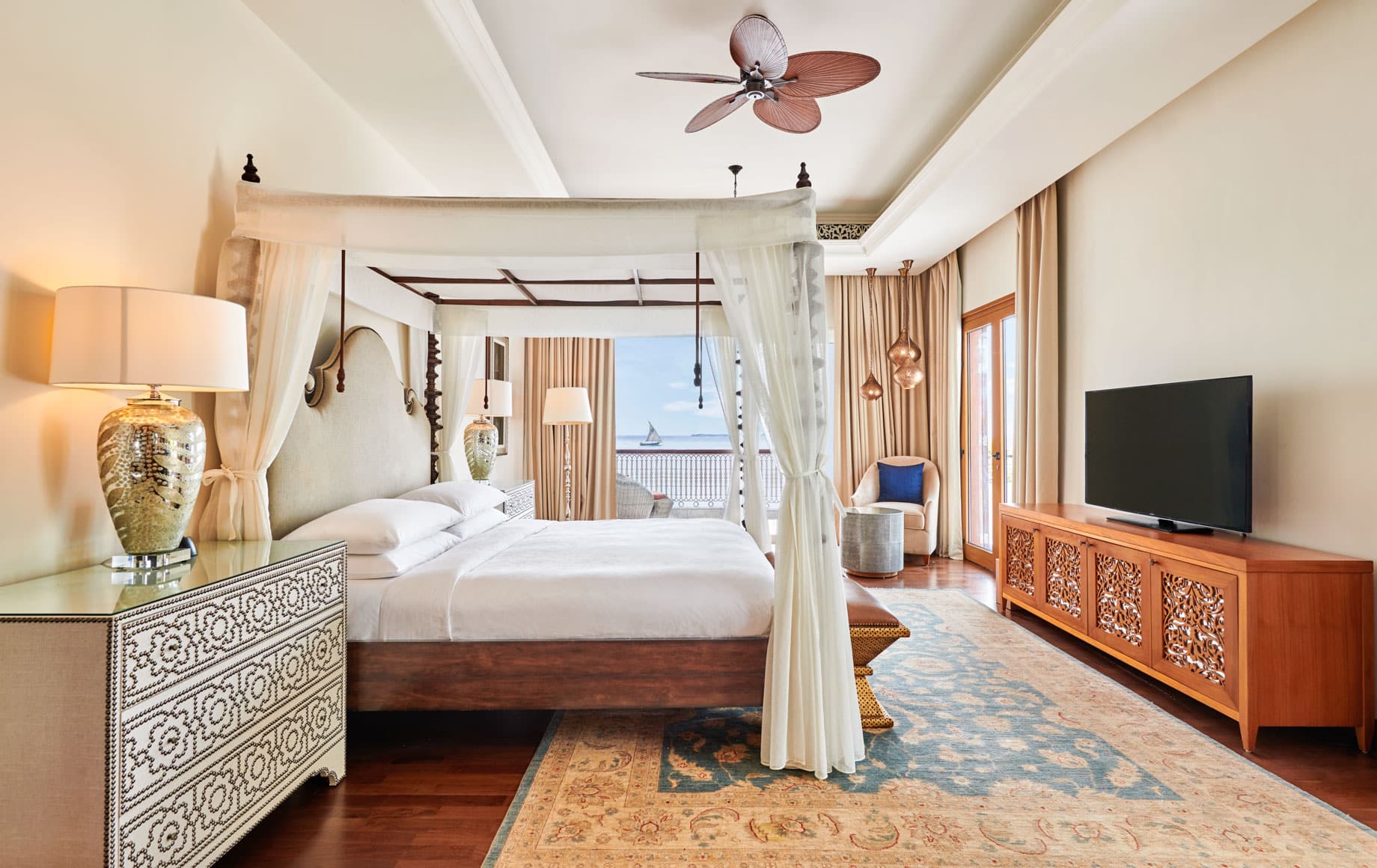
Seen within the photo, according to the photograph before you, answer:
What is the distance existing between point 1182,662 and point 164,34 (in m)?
4.45

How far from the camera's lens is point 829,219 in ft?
21.3

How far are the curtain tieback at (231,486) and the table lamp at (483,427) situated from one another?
95.1 inches

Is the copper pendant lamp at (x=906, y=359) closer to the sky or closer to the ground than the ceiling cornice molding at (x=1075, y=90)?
closer to the ground

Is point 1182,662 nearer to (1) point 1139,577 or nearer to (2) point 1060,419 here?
(1) point 1139,577

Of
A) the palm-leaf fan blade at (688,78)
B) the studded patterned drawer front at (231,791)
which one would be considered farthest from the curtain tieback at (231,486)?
the palm-leaf fan blade at (688,78)

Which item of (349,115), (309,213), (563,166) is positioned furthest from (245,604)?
(563,166)

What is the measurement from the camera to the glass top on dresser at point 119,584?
5.30 feet

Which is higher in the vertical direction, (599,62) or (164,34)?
(599,62)

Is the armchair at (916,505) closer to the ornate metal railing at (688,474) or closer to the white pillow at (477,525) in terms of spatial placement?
the ornate metal railing at (688,474)

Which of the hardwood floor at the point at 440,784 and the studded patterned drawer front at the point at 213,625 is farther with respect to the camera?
the hardwood floor at the point at 440,784

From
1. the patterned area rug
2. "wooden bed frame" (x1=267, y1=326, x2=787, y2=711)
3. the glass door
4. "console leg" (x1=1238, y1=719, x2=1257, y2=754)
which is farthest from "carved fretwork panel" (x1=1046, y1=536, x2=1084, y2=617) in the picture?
"wooden bed frame" (x1=267, y1=326, x2=787, y2=711)

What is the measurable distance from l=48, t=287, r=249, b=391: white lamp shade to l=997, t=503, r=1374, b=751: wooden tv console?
3529mm

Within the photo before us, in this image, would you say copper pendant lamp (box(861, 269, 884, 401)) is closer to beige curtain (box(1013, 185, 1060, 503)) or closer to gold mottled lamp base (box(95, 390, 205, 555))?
beige curtain (box(1013, 185, 1060, 503))

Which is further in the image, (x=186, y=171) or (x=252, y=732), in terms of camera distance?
(x=186, y=171)
